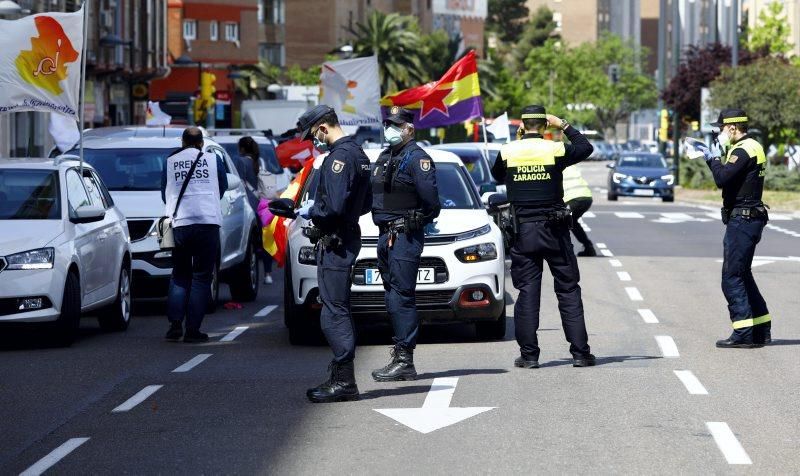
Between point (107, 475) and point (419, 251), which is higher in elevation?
point (419, 251)

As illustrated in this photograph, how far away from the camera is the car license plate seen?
13.1 metres

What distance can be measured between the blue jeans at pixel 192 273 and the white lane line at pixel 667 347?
373 centimetres

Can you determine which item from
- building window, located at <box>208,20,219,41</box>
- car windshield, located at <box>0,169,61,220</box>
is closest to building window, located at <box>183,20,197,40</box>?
building window, located at <box>208,20,219,41</box>

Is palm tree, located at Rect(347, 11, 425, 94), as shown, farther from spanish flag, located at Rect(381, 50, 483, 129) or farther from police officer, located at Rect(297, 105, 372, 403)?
police officer, located at Rect(297, 105, 372, 403)

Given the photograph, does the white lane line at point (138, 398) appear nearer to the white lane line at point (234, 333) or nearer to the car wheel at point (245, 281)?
the white lane line at point (234, 333)

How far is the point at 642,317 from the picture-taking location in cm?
1570

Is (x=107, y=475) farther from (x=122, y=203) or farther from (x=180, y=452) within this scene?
(x=122, y=203)

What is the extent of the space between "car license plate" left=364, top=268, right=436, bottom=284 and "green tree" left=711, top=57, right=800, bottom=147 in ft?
127

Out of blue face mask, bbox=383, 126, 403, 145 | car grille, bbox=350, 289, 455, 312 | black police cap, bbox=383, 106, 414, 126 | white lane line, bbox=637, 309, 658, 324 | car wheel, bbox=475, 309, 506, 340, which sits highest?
black police cap, bbox=383, 106, 414, 126

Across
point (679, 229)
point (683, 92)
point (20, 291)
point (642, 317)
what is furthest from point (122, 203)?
point (683, 92)

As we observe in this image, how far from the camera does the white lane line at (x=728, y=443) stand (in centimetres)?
819

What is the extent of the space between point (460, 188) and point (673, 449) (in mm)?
6389

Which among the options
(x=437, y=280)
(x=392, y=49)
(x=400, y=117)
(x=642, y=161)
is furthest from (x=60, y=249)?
(x=392, y=49)

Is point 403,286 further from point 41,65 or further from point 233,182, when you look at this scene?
point 233,182
